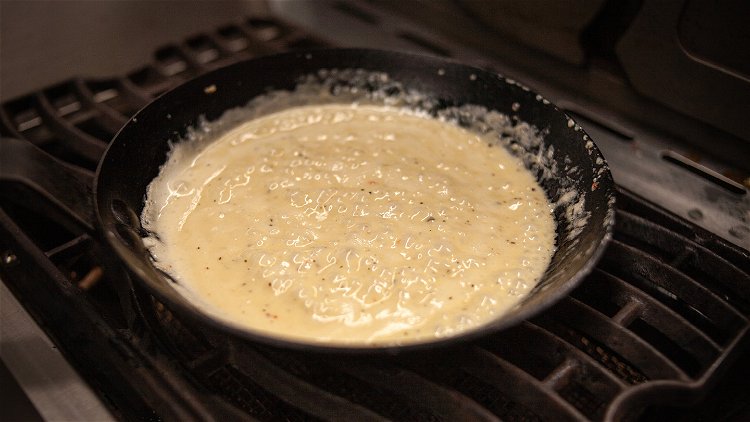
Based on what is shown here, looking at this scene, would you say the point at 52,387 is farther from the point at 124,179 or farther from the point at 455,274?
Answer: the point at 455,274

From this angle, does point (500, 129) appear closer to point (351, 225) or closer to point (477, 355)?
point (351, 225)

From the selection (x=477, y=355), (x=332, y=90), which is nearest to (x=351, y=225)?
(x=477, y=355)

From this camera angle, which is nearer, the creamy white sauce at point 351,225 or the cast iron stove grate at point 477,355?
the cast iron stove grate at point 477,355

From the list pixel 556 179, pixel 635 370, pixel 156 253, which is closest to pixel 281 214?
pixel 156 253

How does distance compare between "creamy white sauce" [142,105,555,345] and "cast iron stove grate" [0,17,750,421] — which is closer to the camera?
"cast iron stove grate" [0,17,750,421]
